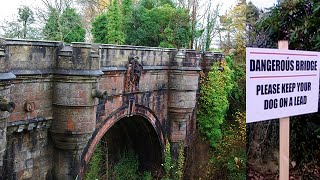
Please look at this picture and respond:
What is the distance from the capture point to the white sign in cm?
153

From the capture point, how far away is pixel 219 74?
36.3 feet

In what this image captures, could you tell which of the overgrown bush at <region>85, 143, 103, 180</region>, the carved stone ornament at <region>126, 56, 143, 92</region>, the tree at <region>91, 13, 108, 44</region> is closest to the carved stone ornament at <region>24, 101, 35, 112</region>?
the carved stone ornament at <region>126, 56, 143, 92</region>

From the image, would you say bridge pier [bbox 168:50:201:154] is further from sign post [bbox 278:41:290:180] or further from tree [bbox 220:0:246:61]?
sign post [bbox 278:41:290:180]

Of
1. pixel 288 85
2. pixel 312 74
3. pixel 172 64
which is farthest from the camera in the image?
pixel 172 64

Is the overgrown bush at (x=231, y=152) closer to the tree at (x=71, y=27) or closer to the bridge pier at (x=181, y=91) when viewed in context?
the bridge pier at (x=181, y=91)

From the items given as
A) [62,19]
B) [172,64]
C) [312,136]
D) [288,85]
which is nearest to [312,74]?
[288,85]

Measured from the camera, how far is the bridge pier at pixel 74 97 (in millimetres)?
6121

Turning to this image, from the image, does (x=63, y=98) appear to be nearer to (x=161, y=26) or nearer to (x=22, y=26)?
(x=161, y=26)

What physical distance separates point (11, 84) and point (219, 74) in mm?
6651

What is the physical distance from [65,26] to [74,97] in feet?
28.1

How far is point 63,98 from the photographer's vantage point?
20.4 feet

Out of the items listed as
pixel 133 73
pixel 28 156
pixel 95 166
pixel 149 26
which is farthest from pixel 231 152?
pixel 28 156

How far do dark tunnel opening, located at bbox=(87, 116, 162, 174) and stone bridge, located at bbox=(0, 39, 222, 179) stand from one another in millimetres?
918

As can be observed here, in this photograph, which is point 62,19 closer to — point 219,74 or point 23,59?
point 219,74
